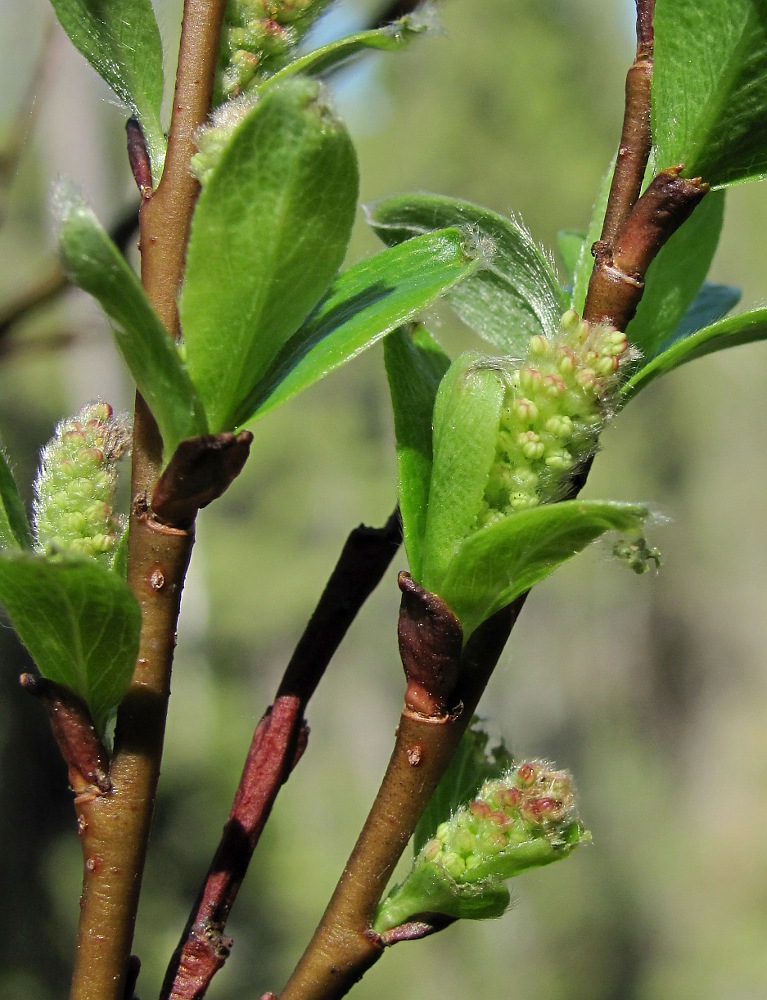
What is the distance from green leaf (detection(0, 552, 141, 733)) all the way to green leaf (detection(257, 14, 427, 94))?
0.22 metres

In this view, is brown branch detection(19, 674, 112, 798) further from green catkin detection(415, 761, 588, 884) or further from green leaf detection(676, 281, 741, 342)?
green leaf detection(676, 281, 741, 342)

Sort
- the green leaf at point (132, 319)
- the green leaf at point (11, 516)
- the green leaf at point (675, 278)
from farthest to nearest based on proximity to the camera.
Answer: the green leaf at point (675, 278)
the green leaf at point (11, 516)
the green leaf at point (132, 319)

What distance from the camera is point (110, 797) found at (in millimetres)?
365

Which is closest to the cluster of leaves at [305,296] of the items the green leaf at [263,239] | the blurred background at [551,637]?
the green leaf at [263,239]

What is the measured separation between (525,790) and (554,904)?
892cm

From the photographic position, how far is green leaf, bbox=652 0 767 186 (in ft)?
1.11

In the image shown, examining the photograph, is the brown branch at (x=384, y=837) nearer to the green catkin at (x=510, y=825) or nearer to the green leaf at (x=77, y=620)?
the green catkin at (x=510, y=825)

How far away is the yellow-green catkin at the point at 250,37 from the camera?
15.9 inches

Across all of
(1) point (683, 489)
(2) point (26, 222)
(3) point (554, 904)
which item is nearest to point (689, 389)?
(1) point (683, 489)

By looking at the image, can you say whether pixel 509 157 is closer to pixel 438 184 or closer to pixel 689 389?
pixel 438 184

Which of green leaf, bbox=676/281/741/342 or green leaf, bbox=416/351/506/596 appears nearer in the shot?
green leaf, bbox=416/351/506/596

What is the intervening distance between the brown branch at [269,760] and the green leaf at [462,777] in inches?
3.0

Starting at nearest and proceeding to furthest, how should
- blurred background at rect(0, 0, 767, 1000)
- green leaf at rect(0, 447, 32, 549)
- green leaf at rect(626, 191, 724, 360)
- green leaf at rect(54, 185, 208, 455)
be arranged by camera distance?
green leaf at rect(54, 185, 208, 455)
green leaf at rect(0, 447, 32, 549)
green leaf at rect(626, 191, 724, 360)
blurred background at rect(0, 0, 767, 1000)

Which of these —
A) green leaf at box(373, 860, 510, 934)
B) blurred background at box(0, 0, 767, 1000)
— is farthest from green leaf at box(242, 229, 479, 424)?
blurred background at box(0, 0, 767, 1000)
